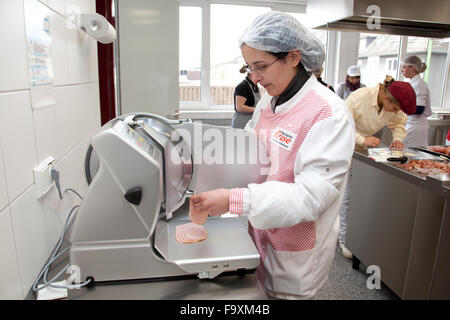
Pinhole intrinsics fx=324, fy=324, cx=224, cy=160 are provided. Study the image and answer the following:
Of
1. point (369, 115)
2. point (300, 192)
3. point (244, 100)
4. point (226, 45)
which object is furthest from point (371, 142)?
point (226, 45)

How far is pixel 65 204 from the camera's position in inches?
44.4

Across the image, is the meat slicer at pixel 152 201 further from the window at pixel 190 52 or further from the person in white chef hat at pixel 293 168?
the window at pixel 190 52

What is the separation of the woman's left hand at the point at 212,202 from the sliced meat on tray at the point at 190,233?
0.09 meters

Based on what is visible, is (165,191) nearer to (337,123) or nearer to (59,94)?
(337,123)

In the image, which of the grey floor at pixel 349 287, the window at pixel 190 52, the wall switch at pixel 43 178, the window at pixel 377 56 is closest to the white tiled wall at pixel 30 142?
the wall switch at pixel 43 178

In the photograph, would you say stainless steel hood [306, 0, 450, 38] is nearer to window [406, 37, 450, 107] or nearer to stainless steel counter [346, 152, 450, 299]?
stainless steel counter [346, 152, 450, 299]

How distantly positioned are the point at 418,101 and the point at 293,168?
3.85m

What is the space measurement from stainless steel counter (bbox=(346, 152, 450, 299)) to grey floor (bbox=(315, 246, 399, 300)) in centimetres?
13

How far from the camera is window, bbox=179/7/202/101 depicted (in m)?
4.24

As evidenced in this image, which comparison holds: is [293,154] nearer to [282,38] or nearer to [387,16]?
[282,38]

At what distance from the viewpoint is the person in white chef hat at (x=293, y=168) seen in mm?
788

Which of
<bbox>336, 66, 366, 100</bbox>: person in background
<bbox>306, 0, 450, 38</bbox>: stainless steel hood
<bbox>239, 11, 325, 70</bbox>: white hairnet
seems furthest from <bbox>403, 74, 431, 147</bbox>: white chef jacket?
<bbox>239, 11, 325, 70</bbox>: white hairnet

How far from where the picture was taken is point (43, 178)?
90 centimetres

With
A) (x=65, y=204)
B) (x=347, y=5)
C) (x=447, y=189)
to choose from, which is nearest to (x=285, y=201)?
(x=65, y=204)
